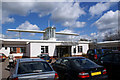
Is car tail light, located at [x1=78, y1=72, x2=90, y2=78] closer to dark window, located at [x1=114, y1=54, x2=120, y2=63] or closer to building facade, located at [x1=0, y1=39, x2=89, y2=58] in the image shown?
dark window, located at [x1=114, y1=54, x2=120, y2=63]

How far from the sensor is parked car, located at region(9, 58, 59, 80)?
11.5 feet

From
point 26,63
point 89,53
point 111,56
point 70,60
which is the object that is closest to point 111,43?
point 89,53

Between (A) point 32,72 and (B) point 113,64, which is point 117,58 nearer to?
(B) point 113,64

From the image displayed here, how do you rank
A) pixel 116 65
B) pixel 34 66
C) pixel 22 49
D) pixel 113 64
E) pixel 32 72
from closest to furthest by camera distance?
1. pixel 32 72
2. pixel 34 66
3. pixel 116 65
4. pixel 113 64
5. pixel 22 49

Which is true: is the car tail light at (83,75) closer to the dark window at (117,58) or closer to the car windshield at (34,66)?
the car windshield at (34,66)

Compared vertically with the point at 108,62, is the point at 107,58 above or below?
above

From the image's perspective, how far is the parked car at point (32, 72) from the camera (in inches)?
137

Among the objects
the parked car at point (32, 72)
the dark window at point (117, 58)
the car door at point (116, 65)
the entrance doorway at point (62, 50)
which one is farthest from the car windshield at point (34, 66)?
the entrance doorway at point (62, 50)

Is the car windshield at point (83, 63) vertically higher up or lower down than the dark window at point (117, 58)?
lower down

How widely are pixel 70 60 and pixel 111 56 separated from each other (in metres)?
2.53

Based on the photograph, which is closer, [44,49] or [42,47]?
[42,47]

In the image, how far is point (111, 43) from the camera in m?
24.2

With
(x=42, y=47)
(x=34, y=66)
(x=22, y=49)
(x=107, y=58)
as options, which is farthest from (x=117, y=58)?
(x=22, y=49)

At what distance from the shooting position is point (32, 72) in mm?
3781
